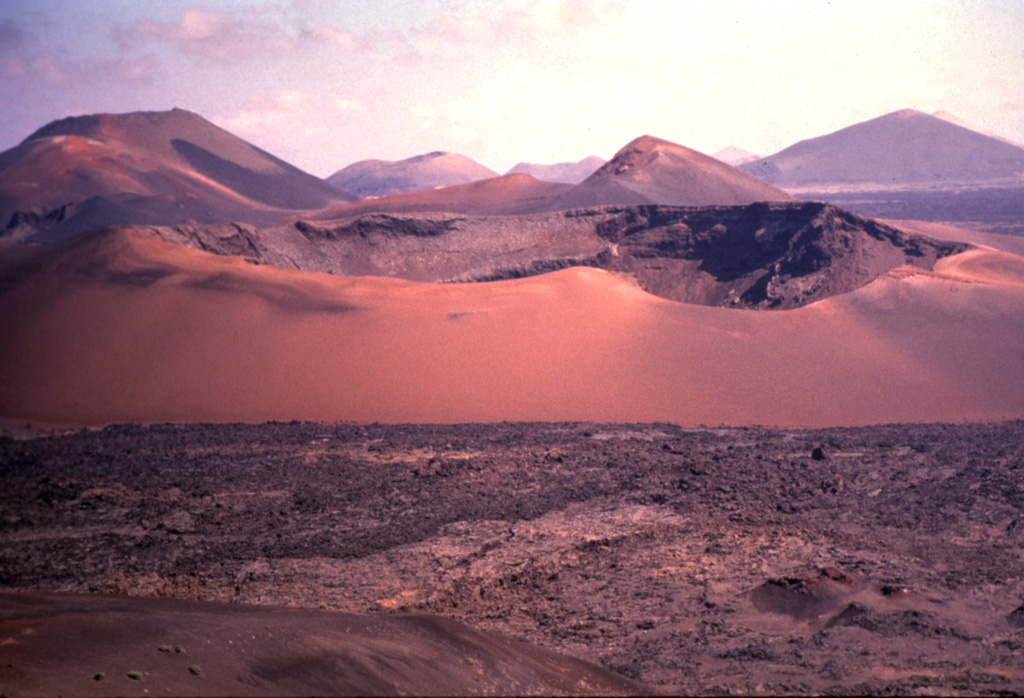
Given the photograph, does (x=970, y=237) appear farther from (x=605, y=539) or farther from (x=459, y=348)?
(x=605, y=539)

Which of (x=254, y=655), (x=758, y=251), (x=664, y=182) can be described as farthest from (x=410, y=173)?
(x=254, y=655)

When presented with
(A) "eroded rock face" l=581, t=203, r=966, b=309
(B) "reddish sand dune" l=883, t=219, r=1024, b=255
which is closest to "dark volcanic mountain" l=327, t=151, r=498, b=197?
(B) "reddish sand dune" l=883, t=219, r=1024, b=255

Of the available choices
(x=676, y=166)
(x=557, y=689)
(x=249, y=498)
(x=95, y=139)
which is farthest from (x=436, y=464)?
(x=95, y=139)

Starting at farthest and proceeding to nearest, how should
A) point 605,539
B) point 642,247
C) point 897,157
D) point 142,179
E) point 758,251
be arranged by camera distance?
1. point 897,157
2. point 142,179
3. point 642,247
4. point 758,251
5. point 605,539

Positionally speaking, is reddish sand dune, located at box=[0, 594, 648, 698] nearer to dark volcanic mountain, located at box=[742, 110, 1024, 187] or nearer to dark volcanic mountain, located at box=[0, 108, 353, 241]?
dark volcanic mountain, located at box=[0, 108, 353, 241]

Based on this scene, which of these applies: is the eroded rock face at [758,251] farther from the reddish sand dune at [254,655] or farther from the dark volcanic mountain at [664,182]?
the reddish sand dune at [254,655]

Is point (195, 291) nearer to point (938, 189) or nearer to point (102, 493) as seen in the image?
point (102, 493)
